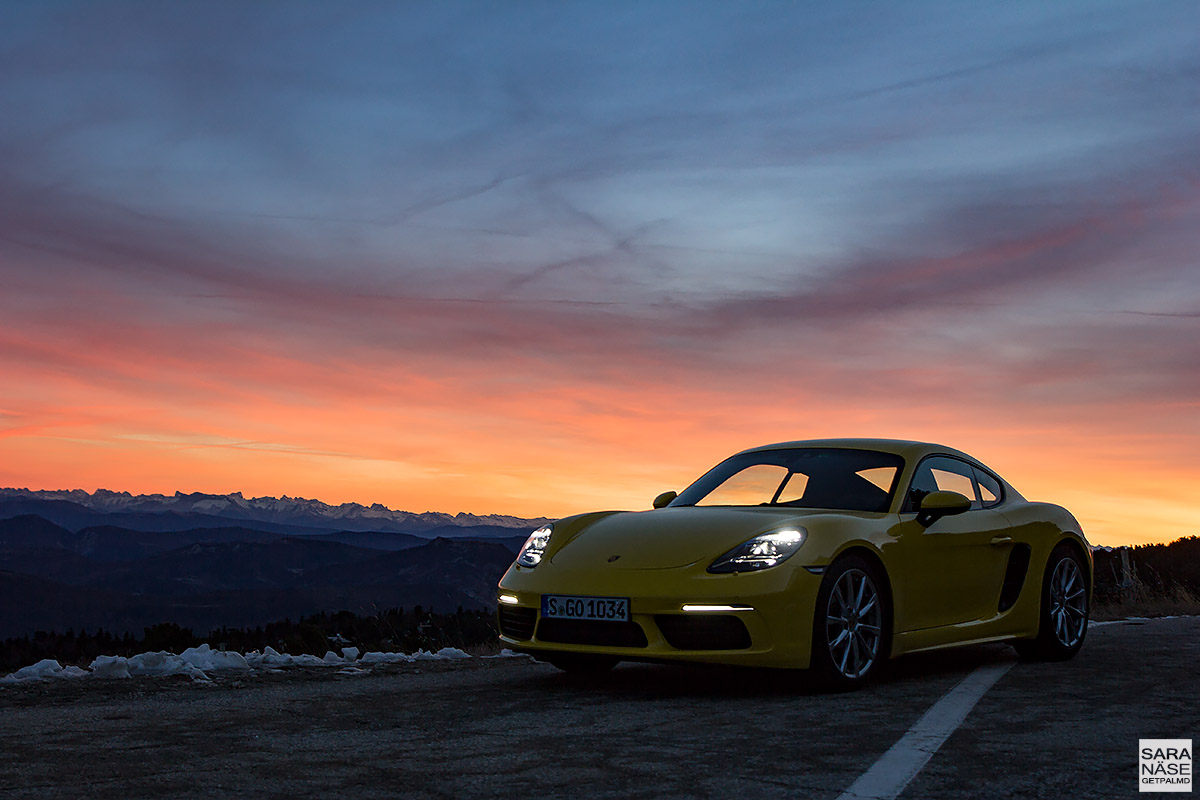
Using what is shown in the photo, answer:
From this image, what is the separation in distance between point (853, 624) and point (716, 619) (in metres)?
0.89

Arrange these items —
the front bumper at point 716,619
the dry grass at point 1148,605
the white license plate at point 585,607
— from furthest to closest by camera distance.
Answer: the dry grass at point 1148,605 < the white license plate at point 585,607 < the front bumper at point 716,619

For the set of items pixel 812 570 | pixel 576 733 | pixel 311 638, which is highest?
pixel 812 570

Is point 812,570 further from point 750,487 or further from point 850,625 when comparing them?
point 750,487

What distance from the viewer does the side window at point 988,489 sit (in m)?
8.45

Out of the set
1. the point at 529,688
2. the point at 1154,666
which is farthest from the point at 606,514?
the point at 1154,666

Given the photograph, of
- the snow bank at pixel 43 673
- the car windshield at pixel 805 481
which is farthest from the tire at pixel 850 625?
the snow bank at pixel 43 673

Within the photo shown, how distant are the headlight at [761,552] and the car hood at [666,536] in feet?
0.16

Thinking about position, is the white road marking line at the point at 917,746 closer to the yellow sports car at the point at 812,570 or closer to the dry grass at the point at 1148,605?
the yellow sports car at the point at 812,570

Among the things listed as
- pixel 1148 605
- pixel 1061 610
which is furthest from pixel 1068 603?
pixel 1148 605

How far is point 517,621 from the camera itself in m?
7.02

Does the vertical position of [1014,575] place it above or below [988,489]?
below

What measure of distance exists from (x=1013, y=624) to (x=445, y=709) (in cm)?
404

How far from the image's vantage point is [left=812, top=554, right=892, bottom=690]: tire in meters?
6.50

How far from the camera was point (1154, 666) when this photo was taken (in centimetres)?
787
